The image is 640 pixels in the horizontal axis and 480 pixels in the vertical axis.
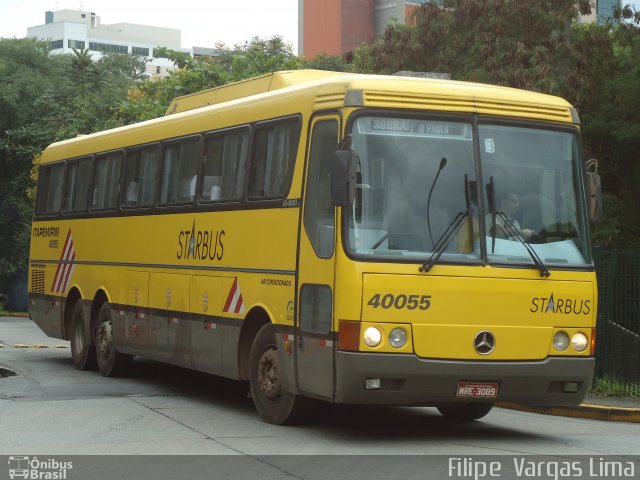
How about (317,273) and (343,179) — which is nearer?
(343,179)

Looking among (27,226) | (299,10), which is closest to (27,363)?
(27,226)

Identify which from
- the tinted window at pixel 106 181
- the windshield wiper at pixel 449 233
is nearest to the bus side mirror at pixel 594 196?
the windshield wiper at pixel 449 233

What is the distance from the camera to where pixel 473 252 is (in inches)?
452

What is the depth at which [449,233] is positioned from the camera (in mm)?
11414

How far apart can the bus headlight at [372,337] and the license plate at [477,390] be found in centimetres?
87

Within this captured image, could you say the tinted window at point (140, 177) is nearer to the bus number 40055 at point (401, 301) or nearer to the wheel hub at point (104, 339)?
the wheel hub at point (104, 339)

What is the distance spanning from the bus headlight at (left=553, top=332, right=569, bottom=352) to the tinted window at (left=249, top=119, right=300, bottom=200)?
297cm

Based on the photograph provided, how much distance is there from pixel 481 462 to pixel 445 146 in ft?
9.82

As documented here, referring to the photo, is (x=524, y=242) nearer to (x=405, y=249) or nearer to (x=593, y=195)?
(x=593, y=195)

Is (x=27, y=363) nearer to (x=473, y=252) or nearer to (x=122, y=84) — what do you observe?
(x=473, y=252)

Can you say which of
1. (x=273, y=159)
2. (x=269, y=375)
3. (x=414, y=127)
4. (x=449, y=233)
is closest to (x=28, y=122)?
(x=273, y=159)

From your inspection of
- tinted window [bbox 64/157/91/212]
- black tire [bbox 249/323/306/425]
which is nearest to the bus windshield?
black tire [bbox 249/323/306/425]

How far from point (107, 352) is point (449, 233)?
7.91m

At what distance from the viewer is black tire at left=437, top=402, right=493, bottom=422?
44.3ft
